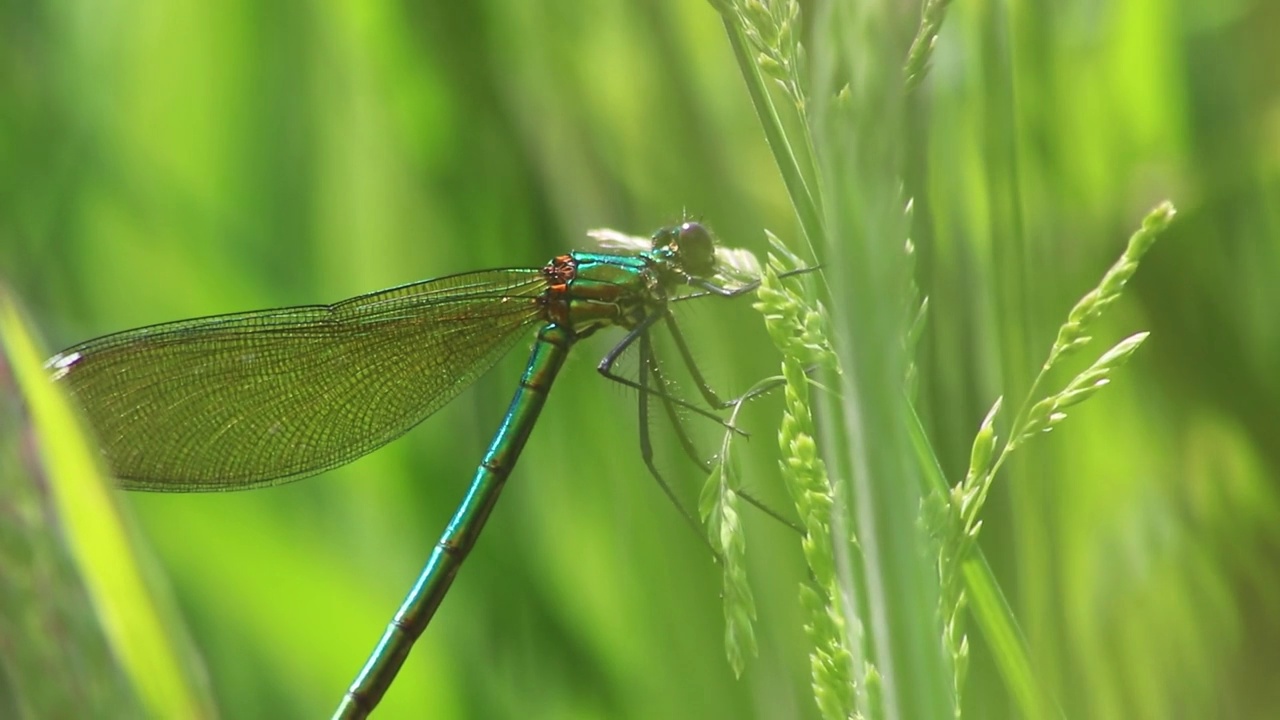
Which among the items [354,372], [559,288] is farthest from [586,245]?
[354,372]

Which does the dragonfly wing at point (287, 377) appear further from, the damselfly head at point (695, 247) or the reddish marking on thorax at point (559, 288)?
the damselfly head at point (695, 247)

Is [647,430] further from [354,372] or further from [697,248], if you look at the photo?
[354,372]

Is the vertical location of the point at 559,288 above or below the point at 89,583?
above

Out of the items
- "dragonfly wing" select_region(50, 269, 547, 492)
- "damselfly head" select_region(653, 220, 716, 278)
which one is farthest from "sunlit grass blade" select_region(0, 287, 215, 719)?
"damselfly head" select_region(653, 220, 716, 278)

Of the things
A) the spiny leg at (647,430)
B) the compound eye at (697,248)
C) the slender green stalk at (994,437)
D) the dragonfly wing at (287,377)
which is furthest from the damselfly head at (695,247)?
the slender green stalk at (994,437)

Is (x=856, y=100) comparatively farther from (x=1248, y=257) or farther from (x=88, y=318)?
(x=88, y=318)
